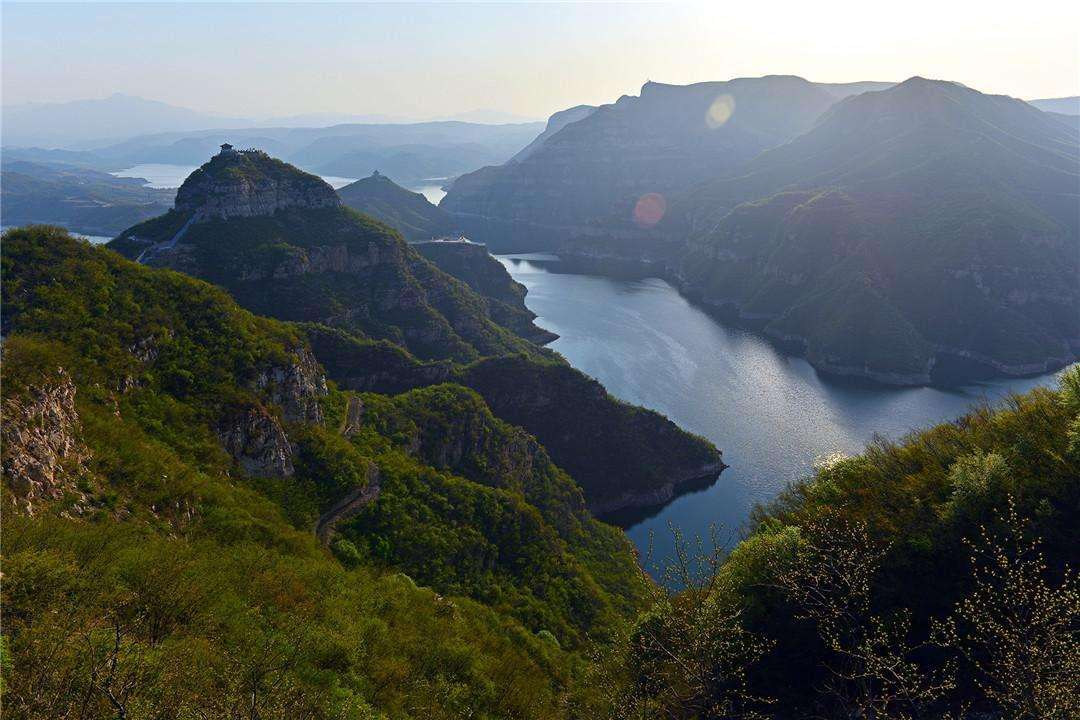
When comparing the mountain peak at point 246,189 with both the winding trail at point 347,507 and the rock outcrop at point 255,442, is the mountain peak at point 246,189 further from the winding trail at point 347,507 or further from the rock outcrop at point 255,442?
the winding trail at point 347,507

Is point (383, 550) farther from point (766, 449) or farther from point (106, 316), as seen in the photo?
point (766, 449)

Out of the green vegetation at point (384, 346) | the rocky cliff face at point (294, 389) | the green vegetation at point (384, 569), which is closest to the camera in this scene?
the green vegetation at point (384, 569)

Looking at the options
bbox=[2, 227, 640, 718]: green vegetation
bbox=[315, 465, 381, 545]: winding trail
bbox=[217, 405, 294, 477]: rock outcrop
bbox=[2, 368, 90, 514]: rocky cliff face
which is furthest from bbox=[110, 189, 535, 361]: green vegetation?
bbox=[2, 368, 90, 514]: rocky cliff face

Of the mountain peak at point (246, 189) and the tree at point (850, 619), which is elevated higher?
the mountain peak at point (246, 189)

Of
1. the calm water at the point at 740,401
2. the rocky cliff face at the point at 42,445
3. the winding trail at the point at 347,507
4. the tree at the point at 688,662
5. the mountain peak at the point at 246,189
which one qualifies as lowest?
the calm water at the point at 740,401

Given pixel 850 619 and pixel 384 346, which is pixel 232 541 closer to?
pixel 850 619

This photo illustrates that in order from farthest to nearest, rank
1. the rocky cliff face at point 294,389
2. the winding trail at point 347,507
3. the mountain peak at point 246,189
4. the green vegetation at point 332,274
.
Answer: the mountain peak at point 246,189, the green vegetation at point 332,274, the rocky cliff face at point 294,389, the winding trail at point 347,507

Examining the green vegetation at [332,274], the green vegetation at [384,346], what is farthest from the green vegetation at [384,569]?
the green vegetation at [332,274]

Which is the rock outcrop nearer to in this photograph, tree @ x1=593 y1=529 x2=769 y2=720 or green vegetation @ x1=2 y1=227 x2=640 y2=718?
green vegetation @ x1=2 y1=227 x2=640 y2=718
